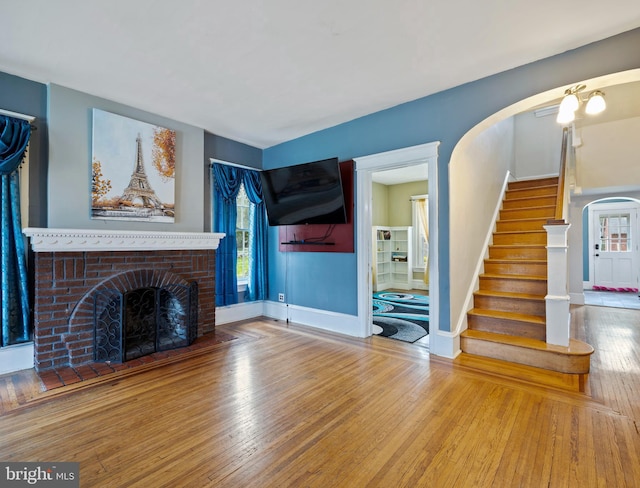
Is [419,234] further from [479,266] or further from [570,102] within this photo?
[570,102]

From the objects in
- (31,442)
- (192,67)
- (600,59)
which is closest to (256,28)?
(192,67)

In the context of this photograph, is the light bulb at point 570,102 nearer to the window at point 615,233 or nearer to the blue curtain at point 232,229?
the blue curtain at point 232,229

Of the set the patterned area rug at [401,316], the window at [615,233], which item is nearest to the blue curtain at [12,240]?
the patterned area rug at [401,316]


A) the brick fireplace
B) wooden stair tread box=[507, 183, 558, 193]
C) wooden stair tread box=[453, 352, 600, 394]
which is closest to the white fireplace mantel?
the brick fireplace

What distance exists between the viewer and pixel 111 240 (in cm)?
307

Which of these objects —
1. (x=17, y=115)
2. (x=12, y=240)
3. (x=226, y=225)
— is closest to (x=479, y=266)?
(x=226, y=225)

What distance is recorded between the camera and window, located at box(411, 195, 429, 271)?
25.2 feet

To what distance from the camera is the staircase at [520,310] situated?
2.75 meters

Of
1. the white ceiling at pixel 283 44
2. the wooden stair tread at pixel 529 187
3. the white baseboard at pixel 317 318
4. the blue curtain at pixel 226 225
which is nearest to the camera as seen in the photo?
the white ceiling at pixel 283 44

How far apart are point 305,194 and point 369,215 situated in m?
0.86

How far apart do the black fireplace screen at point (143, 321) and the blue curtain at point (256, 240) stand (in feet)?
3.77

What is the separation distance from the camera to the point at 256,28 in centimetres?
220

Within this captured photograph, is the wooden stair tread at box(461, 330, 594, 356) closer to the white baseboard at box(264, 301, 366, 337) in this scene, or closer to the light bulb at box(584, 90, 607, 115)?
the white baseboard at box(264, 301, 366, 337)

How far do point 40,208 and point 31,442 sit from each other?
211cm
